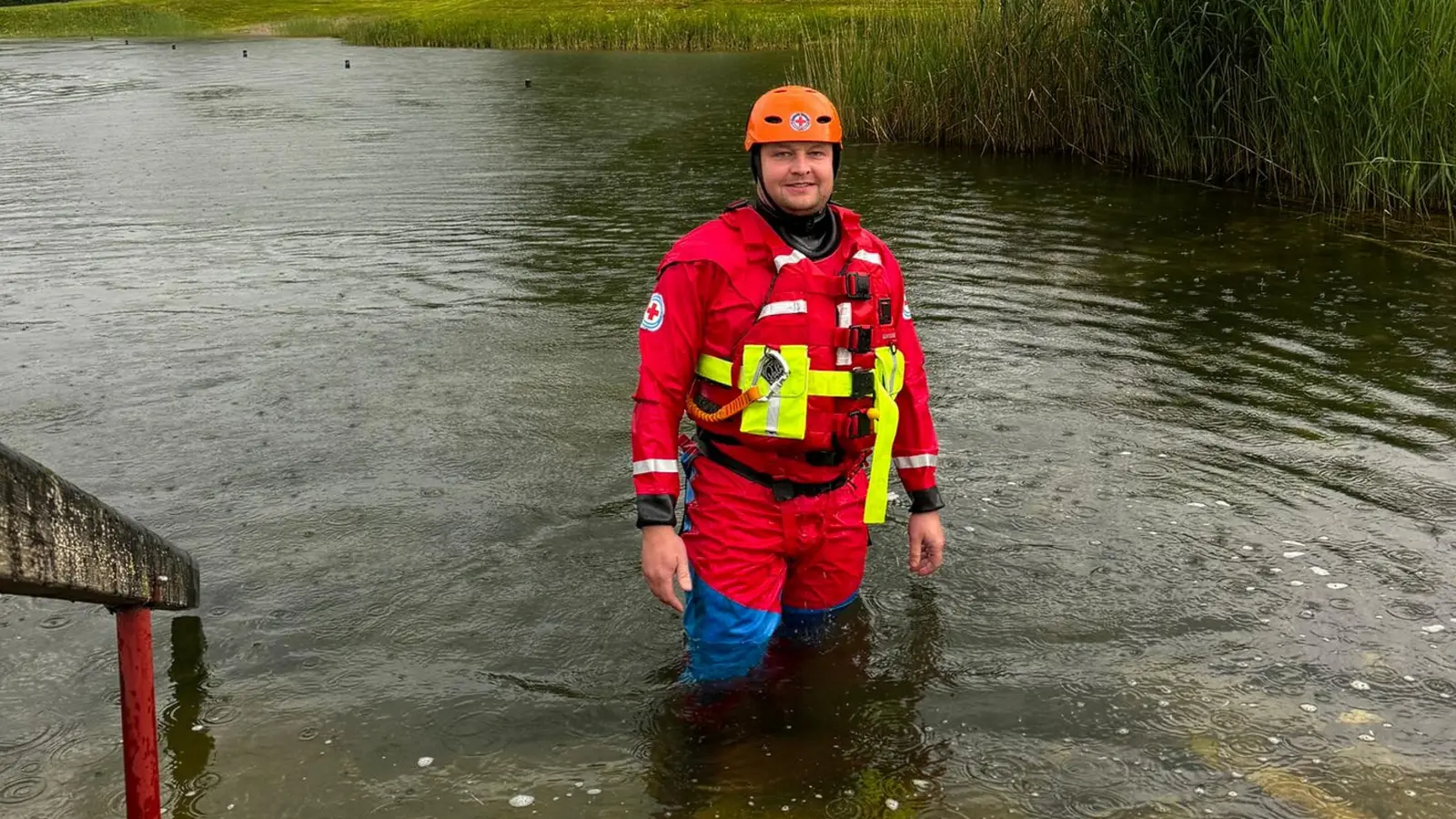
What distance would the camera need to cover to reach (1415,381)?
809 cm

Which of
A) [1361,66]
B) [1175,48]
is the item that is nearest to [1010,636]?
[1361,66]

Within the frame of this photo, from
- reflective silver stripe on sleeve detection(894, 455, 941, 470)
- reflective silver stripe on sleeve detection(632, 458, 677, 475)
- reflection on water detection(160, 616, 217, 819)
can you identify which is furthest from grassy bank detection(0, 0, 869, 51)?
reflective silver stripe on sleeve detection(632, 458, 677, 475)

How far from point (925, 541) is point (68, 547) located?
2.91 meters

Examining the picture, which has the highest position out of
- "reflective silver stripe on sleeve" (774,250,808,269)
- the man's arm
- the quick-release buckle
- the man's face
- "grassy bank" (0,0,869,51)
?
"grassy bank" (0,0,869,51)

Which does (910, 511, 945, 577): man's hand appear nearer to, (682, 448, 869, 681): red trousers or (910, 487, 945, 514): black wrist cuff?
(910, 487, 945, 514): black wrist cuff

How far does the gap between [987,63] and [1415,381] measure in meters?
10.8

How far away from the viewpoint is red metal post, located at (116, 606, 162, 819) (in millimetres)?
3277

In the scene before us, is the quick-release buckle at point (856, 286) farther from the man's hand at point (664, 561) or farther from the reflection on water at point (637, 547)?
the reflection on water at point (637, 547)

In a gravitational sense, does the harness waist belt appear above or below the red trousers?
above

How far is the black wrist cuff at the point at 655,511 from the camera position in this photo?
4.02 metres

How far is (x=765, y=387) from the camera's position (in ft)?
13.6

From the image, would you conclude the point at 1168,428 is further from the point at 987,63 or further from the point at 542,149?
the point at 542,149

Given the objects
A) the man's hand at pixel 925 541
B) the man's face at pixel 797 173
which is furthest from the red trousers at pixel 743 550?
the man's face at pixel 797 173

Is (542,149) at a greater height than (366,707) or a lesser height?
greater
